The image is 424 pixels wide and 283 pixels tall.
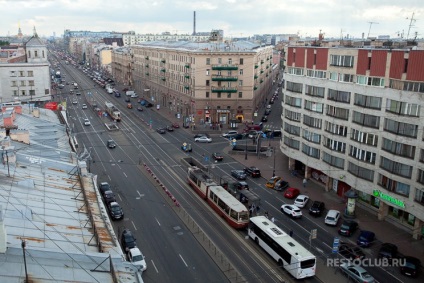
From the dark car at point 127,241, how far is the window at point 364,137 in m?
27.0

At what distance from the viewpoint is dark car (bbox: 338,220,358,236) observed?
40688 millimetres

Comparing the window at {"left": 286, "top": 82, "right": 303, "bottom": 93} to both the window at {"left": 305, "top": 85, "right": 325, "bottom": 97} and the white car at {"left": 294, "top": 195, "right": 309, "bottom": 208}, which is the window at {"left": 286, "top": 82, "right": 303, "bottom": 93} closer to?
the window at {"left": 305, "top": 85, "right": 325, "bottom": 97}

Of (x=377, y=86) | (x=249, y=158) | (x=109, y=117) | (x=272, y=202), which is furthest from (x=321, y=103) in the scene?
(x=109, y=117)

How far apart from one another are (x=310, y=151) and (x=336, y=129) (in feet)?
19.3

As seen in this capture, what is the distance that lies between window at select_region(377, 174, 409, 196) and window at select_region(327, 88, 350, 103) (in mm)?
9950

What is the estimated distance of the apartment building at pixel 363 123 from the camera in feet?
130

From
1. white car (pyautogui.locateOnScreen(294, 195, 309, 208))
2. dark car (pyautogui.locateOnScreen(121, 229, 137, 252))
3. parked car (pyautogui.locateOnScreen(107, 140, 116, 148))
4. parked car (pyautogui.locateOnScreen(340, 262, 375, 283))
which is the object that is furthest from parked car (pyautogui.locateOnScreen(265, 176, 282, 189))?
parked car (pyautogui.locateOnScreen(107, 140, 116, 148))

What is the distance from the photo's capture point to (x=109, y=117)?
4158 inches

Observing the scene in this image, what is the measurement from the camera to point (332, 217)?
142 feet

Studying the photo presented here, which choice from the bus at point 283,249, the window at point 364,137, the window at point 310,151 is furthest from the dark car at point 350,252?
the window at point 310,151

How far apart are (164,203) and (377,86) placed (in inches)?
1073

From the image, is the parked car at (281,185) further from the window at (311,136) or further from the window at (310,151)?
the window at (311,136)

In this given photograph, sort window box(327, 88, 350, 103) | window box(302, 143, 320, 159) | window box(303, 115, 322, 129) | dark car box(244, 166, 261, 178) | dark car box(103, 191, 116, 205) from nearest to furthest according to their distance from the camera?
dark car box(103, 191, 116, 205) → window box(327, 88, 350, 103) → window box(303, 115, 322, 129) → window box(302, 143, 320, 159) → dark car box(244, 166, 261, 178)

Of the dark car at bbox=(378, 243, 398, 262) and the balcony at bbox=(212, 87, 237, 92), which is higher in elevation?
the balcony at bbox=(212, 87, 237, 92)
